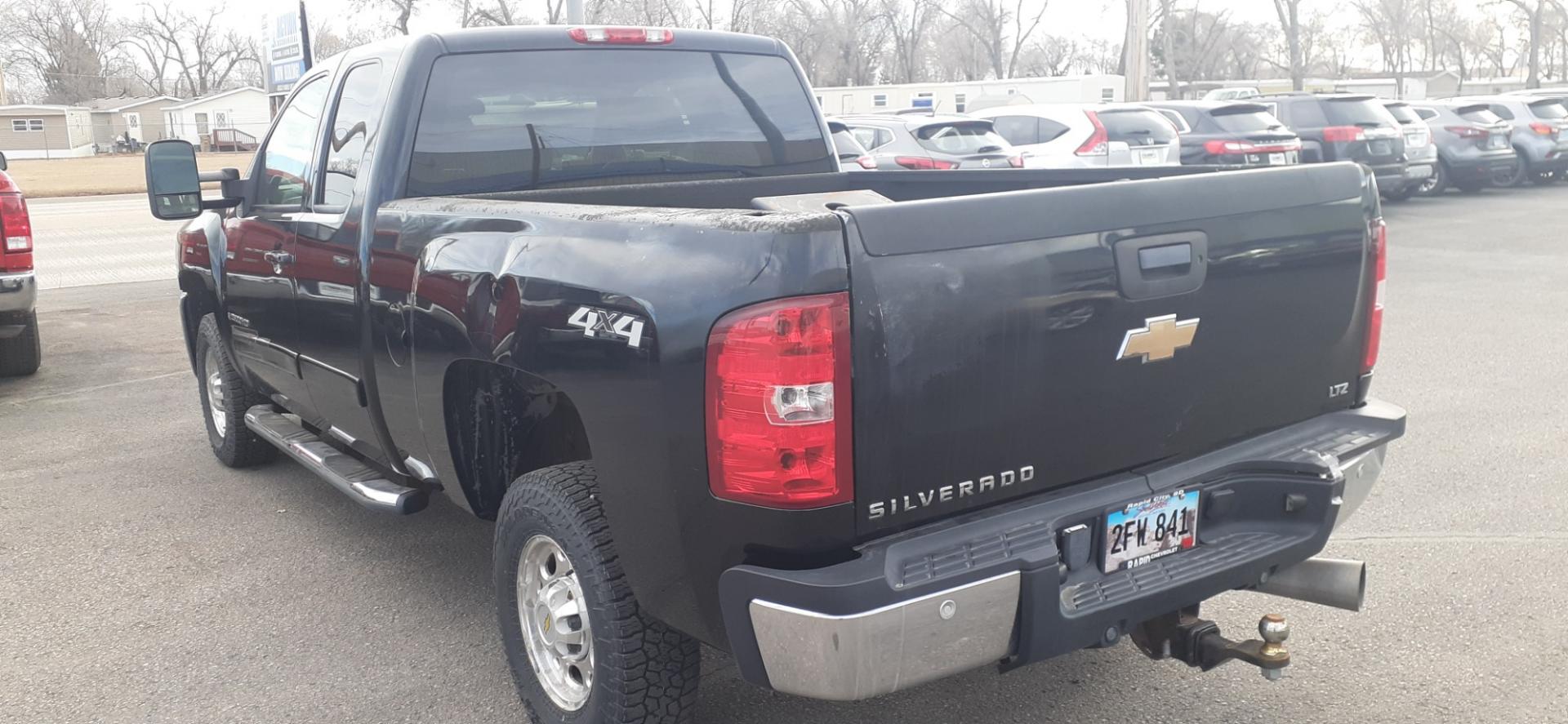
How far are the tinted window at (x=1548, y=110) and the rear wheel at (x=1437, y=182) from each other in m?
2.30

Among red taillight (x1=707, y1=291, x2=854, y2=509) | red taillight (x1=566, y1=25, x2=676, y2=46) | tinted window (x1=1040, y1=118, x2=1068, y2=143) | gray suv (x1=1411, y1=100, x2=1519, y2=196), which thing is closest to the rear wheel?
gray suv (x1=1411, y1=100, x2=1519, y2=196)

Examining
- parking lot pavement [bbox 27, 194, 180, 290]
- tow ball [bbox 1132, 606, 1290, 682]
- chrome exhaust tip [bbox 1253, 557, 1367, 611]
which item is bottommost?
parking lot pavement [bbox 27, 194, 180, 290]

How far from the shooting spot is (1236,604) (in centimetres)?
408

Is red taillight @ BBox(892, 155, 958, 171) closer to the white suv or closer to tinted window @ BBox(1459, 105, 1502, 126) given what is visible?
the white suv

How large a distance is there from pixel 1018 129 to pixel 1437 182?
8071 millimetres

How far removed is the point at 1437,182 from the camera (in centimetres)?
1953

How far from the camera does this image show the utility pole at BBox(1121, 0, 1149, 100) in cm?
2816

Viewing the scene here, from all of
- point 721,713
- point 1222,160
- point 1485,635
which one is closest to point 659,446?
point 721,713

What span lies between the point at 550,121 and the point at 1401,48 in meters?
91.0

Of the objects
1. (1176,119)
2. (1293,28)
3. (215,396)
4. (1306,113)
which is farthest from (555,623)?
(1293,28)

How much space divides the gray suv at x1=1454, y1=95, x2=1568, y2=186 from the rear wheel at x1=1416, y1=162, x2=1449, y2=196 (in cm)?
103

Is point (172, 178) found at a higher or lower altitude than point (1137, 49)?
lower

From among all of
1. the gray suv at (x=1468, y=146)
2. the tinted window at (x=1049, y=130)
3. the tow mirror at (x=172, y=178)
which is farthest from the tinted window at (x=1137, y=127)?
the tow mirror at (x=172, y=178)

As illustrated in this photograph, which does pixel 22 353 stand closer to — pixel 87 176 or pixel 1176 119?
pixel 1176 119
